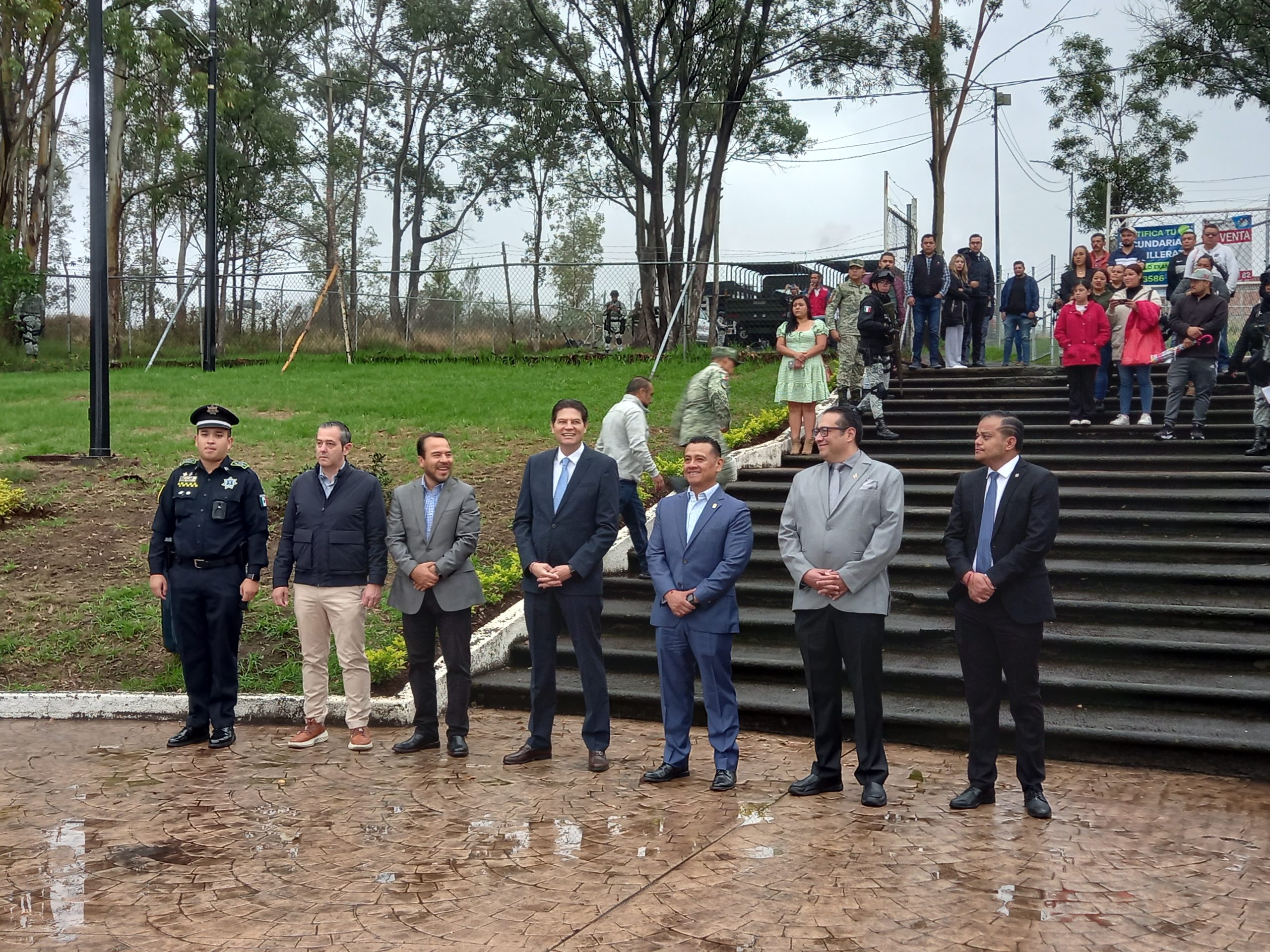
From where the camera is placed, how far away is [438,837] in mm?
5254

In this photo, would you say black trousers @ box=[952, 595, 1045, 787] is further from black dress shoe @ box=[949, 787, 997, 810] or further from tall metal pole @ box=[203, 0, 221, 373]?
tall metal pole @ box=[203, 0, 221, 373]

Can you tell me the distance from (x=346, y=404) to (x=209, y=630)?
9.39m

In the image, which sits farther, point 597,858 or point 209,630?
point 209,630

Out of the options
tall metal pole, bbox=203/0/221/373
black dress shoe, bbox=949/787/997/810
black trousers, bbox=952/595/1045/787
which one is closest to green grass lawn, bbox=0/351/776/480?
tall metal pole, bbox=203/0/221/373

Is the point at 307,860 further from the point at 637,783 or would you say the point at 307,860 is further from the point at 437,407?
the point at 437,407

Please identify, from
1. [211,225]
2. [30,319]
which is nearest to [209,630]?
[211,225]

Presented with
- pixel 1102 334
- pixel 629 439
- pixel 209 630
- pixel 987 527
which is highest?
pixel 1102 334

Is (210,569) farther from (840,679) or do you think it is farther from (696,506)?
(840,679)

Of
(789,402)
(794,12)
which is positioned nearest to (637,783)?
(789,402)

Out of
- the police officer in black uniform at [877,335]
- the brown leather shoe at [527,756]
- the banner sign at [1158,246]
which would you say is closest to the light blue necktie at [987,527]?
the brown leather shoe at [527,756]

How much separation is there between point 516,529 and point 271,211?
36842 millimetres

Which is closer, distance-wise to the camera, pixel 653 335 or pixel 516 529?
pixel 516 529

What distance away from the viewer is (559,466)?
6.84 metres

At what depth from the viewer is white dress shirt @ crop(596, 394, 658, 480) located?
336 inches
